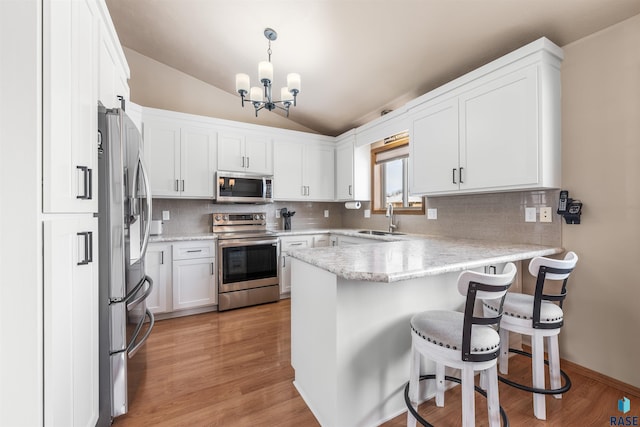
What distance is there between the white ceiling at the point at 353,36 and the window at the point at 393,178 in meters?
0.50

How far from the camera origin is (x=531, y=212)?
2.14 metres

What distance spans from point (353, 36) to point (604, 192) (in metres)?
2.26

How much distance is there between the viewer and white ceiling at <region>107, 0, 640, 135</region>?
1885mm

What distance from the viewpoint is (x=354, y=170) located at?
3910mm

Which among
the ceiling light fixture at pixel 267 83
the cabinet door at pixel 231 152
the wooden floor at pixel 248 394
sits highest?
the ceiling light fixture at pixel 267 83

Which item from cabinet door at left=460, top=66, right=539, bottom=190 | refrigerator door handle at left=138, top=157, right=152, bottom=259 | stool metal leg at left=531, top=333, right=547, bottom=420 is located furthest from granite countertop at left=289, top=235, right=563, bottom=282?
refrigerator door handle at left=138, top=157, right=152, bottom=259

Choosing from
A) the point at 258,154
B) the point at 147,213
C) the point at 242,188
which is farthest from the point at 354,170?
the point at 147,213

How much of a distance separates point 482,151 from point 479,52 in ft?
2.81

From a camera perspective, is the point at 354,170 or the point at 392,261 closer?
the point at 392,261

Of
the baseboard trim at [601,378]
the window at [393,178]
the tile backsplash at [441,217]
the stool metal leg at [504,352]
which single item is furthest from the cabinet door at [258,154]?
the baseboard trim at [601,378]

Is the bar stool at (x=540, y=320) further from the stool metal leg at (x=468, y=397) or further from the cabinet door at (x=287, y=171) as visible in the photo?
the cabinet door at (x=287, y=171)

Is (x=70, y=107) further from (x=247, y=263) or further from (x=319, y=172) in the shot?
(x=319, y=172)

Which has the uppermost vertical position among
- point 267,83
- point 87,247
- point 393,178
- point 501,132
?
point 267,83

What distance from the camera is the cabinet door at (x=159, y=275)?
9.32ft
